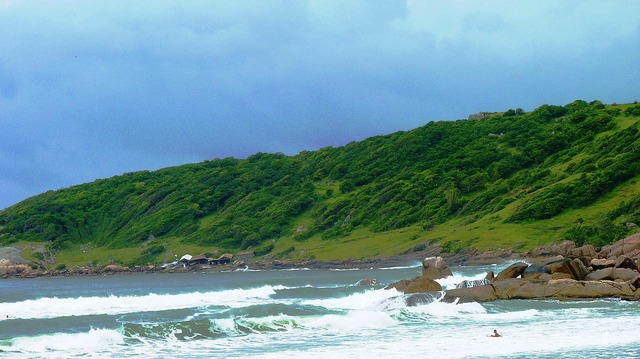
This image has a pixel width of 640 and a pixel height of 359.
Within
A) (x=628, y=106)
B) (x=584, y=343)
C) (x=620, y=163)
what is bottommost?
(x=584, y=343)

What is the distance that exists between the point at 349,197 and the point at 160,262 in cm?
4535

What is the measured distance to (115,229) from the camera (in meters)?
194

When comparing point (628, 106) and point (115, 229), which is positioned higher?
point (628, 106)

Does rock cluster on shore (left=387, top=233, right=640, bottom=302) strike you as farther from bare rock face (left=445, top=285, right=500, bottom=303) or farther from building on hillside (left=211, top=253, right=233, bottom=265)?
building on hillside (left=211, top=253, right=233, bottom=265)

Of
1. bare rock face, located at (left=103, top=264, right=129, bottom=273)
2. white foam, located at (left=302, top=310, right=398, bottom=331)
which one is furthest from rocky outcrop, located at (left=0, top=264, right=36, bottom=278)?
white foam, located at (left=302, top=310, right=398, bottom=331)

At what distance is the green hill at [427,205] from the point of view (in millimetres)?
121000

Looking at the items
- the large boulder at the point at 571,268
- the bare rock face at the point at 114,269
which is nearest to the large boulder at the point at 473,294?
the large boulder at the point at 571,268

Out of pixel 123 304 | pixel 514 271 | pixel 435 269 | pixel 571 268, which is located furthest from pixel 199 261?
pixel 571 268

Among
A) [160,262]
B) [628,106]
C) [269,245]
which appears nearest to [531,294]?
[269,245]

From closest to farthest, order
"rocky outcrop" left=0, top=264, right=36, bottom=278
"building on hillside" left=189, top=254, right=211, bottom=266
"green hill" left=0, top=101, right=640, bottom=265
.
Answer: "green hill" left=0, top=101, right=640, bottom=265 < "building on hillside" left=189, top=254, right=211, bottom=266 < "rocky outcrop" left=0, top=264, right=36, bottom=278

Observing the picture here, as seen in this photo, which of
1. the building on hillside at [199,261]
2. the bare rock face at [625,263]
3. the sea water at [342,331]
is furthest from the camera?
the building on hillside at [199,261]

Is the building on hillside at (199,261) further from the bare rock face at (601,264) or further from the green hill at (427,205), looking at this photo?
the bare rock face at (601,264)

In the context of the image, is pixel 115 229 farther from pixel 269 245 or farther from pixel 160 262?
pixel 269 245

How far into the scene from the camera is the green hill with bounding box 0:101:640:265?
121000mm
